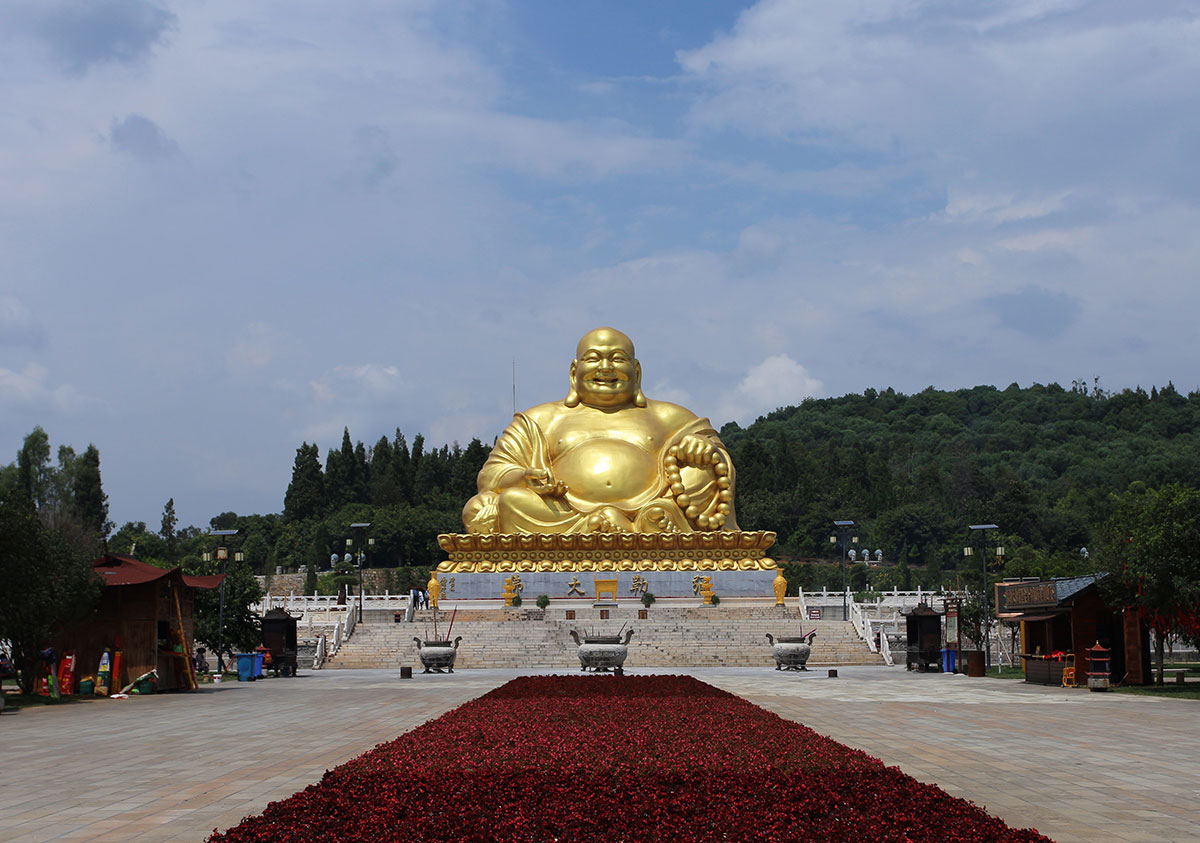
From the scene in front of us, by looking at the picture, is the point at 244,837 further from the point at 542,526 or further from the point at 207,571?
the point at 542,526

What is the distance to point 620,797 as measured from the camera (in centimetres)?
625

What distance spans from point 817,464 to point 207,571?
62.9 metres

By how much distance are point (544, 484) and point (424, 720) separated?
22234 mm

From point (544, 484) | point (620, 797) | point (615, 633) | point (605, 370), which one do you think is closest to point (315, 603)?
point (544, 484)

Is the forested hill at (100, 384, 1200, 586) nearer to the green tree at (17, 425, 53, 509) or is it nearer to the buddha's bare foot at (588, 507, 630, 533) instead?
the green tree at (17, 425, 53, 509)

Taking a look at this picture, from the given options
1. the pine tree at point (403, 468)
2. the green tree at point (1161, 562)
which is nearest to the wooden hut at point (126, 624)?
the green tree at point (1161, 562)

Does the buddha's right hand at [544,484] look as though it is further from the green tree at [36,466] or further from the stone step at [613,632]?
the green tree at [36,466]

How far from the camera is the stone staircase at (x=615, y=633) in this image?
26.4 m

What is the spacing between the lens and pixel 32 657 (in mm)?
18391

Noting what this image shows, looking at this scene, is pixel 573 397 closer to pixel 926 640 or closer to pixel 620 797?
pixel 926 640

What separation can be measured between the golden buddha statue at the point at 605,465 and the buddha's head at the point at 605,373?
0.10 feet

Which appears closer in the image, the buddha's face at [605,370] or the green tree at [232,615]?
the green tree at [232,615]

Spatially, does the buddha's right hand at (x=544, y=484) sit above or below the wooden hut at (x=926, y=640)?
above

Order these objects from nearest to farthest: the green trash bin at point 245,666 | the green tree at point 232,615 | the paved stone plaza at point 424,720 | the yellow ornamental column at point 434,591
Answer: the paved stone plaza at point 424,720
the green trash bin at point 245,666
the green tree at point 232,615
the yellow ornamental column at point 434,591
